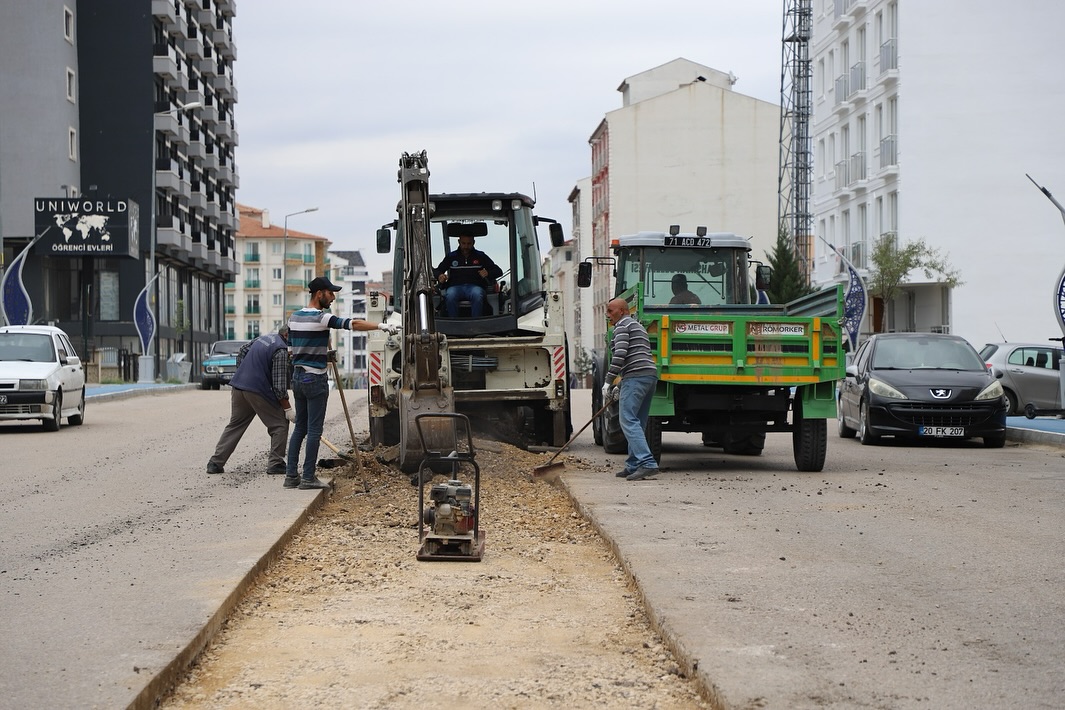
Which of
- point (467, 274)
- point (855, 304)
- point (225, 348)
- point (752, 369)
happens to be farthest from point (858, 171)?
point (752, 369)

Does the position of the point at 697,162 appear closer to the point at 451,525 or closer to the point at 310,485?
the point at 310,485

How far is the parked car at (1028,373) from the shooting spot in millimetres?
27328

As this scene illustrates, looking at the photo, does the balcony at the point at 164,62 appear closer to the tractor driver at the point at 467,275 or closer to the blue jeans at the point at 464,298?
the tractor driver at the point at 467,275

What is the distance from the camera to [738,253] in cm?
1941

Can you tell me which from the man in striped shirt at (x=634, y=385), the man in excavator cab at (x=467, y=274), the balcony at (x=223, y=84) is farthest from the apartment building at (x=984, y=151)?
the balcony at (x=223, y=84)

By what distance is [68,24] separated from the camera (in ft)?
216

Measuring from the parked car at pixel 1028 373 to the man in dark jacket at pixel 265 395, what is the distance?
16.2m

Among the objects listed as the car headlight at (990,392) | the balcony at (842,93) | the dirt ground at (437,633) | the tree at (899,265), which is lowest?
the dirt ground at (437,633)

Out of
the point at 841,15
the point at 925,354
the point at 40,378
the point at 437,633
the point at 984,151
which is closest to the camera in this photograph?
the point at 437,633

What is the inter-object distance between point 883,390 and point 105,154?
181 ft

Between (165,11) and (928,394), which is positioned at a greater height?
(165,11)

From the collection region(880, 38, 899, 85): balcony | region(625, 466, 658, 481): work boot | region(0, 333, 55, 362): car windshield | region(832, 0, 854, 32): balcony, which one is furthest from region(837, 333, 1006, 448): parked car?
region(832, 0, 854, 32): balcony

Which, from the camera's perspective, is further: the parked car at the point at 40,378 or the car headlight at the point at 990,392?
the parked car at the point at 40,378

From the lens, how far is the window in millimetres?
65062
